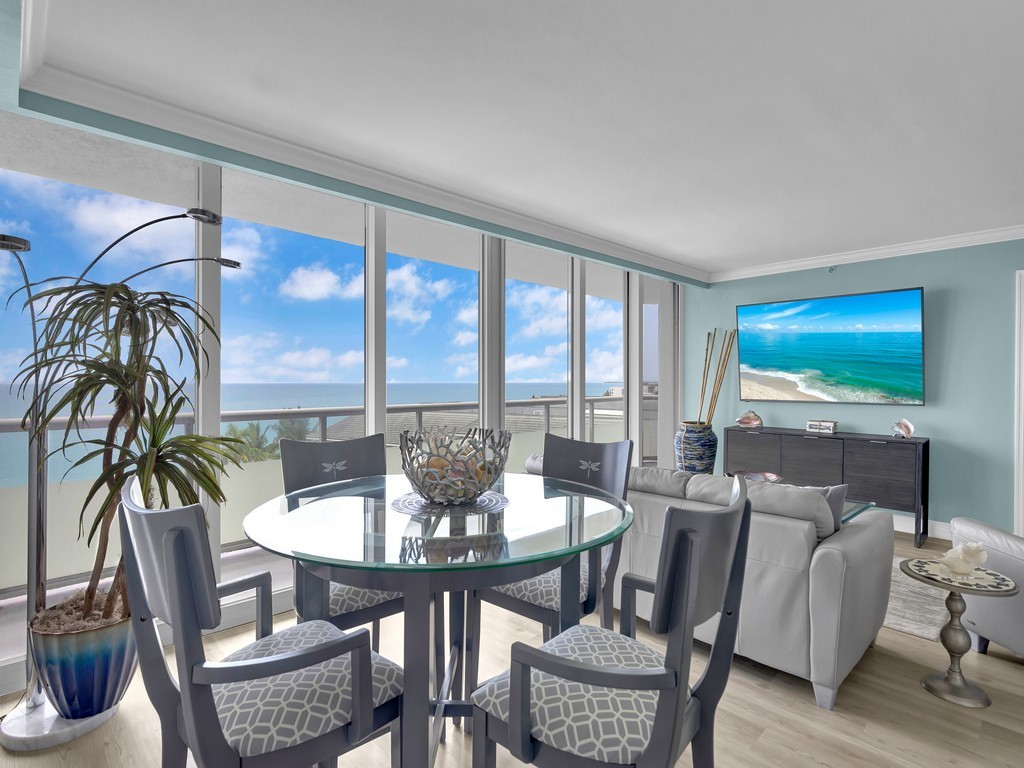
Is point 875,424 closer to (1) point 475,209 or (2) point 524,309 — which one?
(2) point 524,309

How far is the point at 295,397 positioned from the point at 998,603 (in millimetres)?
3587

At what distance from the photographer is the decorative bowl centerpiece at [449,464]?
1670 millimetres

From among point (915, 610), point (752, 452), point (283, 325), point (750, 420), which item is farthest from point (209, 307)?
point (750, 420)

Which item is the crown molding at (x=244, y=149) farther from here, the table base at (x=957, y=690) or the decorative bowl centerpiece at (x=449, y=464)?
the table base at (x=957, y=690)

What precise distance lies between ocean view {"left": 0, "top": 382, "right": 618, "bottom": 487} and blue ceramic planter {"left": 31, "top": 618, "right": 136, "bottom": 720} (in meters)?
0.76

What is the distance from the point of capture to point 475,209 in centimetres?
368

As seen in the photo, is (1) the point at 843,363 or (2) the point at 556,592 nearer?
(2) the point at 556,592

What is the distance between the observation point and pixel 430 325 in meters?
3.79

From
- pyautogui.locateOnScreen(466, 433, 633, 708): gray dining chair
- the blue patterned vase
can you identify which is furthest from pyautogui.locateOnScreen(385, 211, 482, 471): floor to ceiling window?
the blue patterned vase

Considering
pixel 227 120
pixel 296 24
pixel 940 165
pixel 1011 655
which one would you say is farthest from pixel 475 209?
pixel 1011 655

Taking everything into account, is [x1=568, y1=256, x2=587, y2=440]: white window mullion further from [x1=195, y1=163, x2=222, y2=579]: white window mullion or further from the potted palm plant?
the potted palm plant

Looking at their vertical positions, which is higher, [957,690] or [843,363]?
[843,363]

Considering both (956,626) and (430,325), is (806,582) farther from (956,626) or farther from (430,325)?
(430,325)

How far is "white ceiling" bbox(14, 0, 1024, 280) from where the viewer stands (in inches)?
70.9
